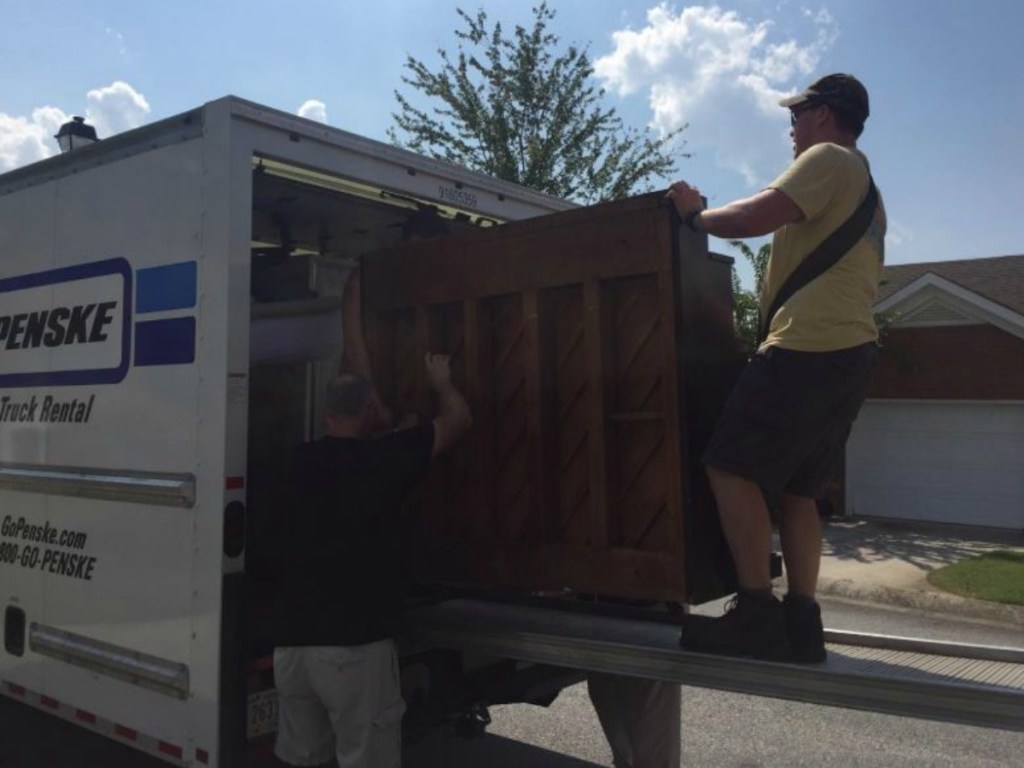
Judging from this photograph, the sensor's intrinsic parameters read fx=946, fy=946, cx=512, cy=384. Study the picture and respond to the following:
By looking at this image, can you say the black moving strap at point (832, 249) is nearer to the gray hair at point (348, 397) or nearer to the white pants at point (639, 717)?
the gray hair at point (348, 397)

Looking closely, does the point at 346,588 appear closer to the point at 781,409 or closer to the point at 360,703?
the point at 360,703

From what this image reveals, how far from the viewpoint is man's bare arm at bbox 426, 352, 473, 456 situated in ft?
10.6

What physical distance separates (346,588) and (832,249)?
1894 millimetres

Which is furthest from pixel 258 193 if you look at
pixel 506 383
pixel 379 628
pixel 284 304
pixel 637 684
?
pixel 637 684

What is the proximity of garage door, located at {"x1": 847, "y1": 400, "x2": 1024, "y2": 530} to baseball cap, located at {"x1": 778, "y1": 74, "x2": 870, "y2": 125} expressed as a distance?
1475 cm

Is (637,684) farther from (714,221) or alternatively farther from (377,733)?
(714,221)

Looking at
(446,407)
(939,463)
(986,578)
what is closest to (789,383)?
(446,407)

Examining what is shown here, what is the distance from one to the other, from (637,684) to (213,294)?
242 centimetres

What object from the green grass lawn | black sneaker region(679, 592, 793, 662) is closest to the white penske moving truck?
black sneaker region(679, 592, 793, 662)

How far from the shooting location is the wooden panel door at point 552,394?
2.90 metres

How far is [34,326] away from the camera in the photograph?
4.04 m

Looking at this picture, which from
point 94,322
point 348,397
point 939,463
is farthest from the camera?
point 939,463

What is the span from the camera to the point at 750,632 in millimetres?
2754

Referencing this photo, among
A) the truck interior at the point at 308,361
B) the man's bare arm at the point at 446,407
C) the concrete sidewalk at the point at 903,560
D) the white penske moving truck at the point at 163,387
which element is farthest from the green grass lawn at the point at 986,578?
the man's bare arm at the point at 446,407
